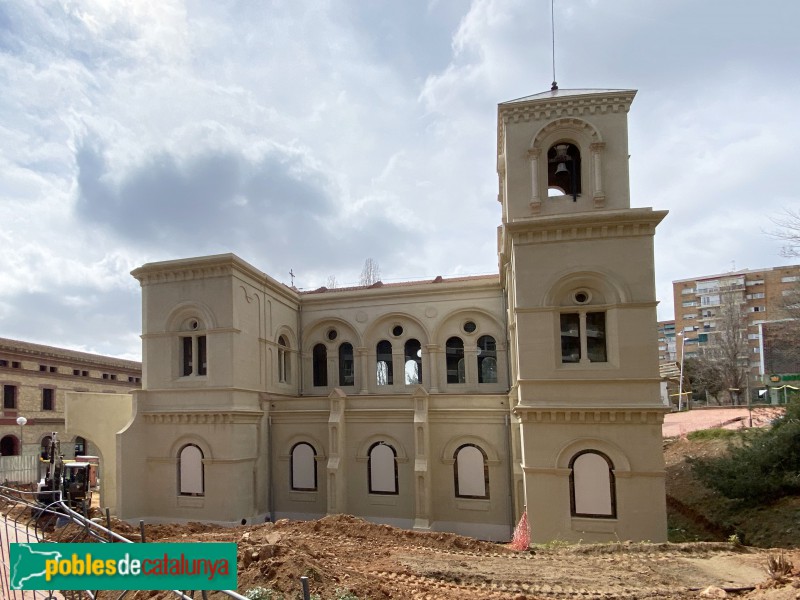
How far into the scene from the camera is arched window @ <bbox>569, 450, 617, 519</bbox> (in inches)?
580

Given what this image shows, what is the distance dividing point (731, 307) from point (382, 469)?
166 feet

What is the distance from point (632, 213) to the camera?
15180 mm

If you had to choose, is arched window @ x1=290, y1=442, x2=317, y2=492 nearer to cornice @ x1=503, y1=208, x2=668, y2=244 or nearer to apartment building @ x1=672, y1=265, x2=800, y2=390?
cornice @ x1=503, y1=208, x2=668, y2=244

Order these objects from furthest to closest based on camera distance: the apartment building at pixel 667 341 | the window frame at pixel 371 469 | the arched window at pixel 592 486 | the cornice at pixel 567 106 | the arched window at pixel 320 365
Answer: the apartment building at pixel 667 341, the arched window at pixel 320 365, the window frame at pixel 371 469, the cornice at pixel 567 106, the arched window at pixel 592 486

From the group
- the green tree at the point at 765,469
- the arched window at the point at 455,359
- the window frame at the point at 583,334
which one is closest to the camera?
the window frame at the point at 583,334

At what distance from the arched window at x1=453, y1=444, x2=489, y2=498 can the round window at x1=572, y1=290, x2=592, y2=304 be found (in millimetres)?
6977

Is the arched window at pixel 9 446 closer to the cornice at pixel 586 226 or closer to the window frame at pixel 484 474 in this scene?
the window frame at pixel 484 474

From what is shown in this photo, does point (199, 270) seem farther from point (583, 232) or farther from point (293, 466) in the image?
point (583, 232)

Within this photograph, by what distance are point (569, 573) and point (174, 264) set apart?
1731 centimetres

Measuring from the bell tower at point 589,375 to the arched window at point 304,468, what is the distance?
939 centimetres

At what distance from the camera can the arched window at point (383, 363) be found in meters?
24.4

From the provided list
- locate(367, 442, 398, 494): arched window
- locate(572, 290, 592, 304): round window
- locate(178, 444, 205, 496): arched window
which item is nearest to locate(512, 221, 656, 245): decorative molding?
locate(572, 290, 592, 304): round window

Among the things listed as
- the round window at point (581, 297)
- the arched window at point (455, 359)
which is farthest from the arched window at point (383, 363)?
the round window at point (581, 297)

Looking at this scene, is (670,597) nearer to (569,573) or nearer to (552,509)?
(569,573)
